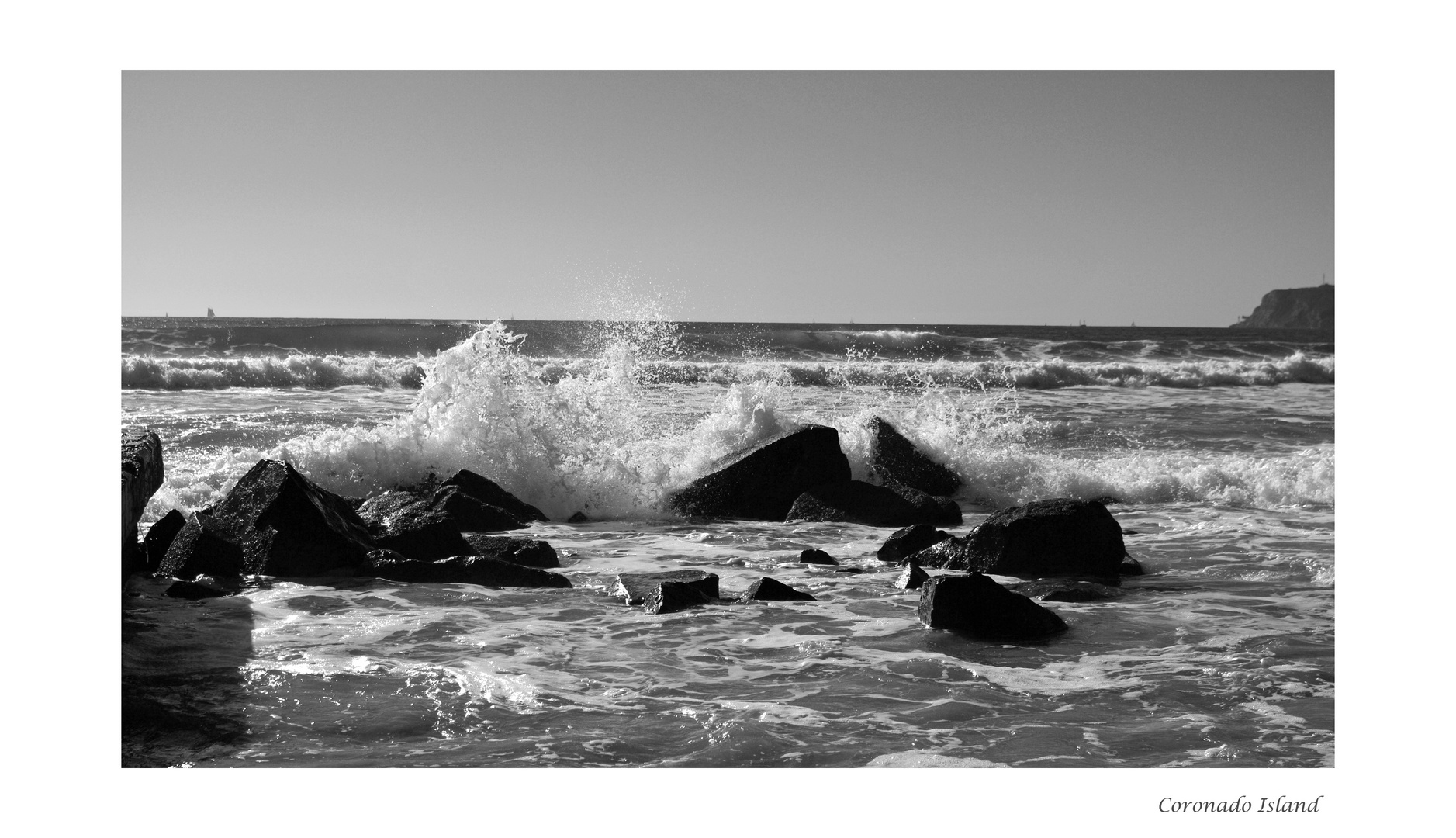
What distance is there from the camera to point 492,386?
10.3m

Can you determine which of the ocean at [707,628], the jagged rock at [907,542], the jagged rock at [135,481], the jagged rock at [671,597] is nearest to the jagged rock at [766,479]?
the ocean at [707,628]

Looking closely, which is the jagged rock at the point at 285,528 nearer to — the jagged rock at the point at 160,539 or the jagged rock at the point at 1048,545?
the jagged rock at the point at 160,539

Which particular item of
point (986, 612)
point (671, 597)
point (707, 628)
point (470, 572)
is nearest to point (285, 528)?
point (470, 572)

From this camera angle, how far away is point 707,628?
5.27 m

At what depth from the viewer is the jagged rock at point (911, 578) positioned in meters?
6.21

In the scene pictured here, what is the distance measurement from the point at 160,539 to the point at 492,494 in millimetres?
2748

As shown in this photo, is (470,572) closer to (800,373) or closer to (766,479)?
(766,479)

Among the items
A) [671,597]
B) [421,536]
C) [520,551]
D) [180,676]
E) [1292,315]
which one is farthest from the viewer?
[1292,315]

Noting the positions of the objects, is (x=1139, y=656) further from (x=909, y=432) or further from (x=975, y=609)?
(x=909, y=432)

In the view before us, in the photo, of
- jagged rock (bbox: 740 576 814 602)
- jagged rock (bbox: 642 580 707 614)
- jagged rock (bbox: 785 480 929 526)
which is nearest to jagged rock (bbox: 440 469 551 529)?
jagged rock (bbox: 785 480 929 526)

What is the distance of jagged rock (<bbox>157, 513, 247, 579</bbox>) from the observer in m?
6.25

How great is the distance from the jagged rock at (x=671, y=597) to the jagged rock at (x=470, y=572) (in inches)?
28.3
